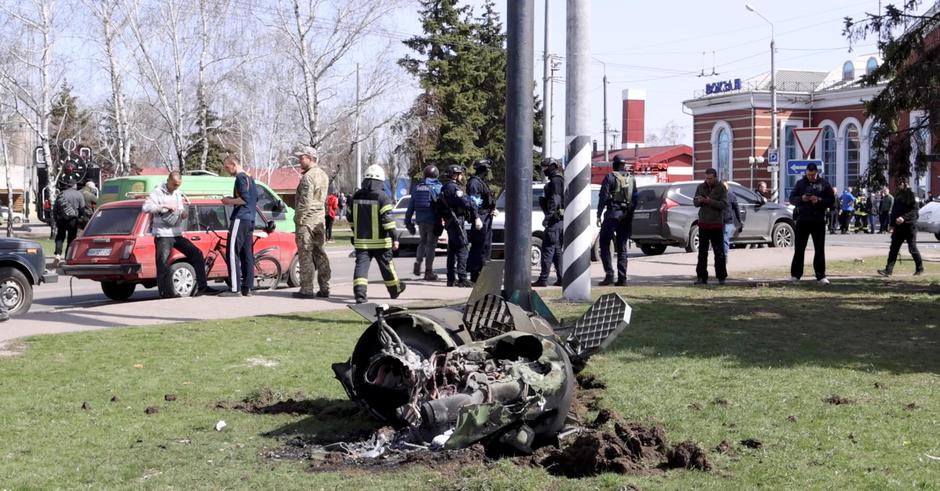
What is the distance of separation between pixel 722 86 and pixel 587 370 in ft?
203

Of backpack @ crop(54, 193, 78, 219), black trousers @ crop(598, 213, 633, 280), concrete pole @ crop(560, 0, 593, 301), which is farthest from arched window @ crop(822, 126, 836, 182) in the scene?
→ concrete pole @ crop(560, 0, 593, 301)

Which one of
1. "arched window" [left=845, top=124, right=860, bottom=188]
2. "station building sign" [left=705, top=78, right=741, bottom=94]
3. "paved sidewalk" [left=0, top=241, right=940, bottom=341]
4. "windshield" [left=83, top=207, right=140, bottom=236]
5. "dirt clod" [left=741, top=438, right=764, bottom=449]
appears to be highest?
"station building sign" [left=705, top=78, right=741, bottom=94]

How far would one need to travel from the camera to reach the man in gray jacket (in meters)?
14.9

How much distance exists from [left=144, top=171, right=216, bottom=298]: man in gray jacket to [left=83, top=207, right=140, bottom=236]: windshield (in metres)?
0.72

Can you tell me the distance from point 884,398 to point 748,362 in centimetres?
160

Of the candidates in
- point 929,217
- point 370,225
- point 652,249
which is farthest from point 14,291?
point 929,217

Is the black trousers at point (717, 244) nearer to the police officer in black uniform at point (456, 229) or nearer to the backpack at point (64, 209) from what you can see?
the police officer in black uniform at point (456, 229)

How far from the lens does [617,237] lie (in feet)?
53.3

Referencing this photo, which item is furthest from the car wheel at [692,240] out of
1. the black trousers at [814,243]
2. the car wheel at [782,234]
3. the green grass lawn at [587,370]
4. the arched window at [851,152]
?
the arched window at [851,152]

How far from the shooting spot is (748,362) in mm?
8812

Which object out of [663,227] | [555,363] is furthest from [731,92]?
[555,363]

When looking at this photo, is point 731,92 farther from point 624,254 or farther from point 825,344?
point 825,344

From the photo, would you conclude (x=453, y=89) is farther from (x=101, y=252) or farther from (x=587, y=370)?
(x=587, y=370)

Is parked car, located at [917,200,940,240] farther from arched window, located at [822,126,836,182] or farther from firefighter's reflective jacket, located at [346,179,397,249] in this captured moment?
arched window, located at [822,126,836,182]
